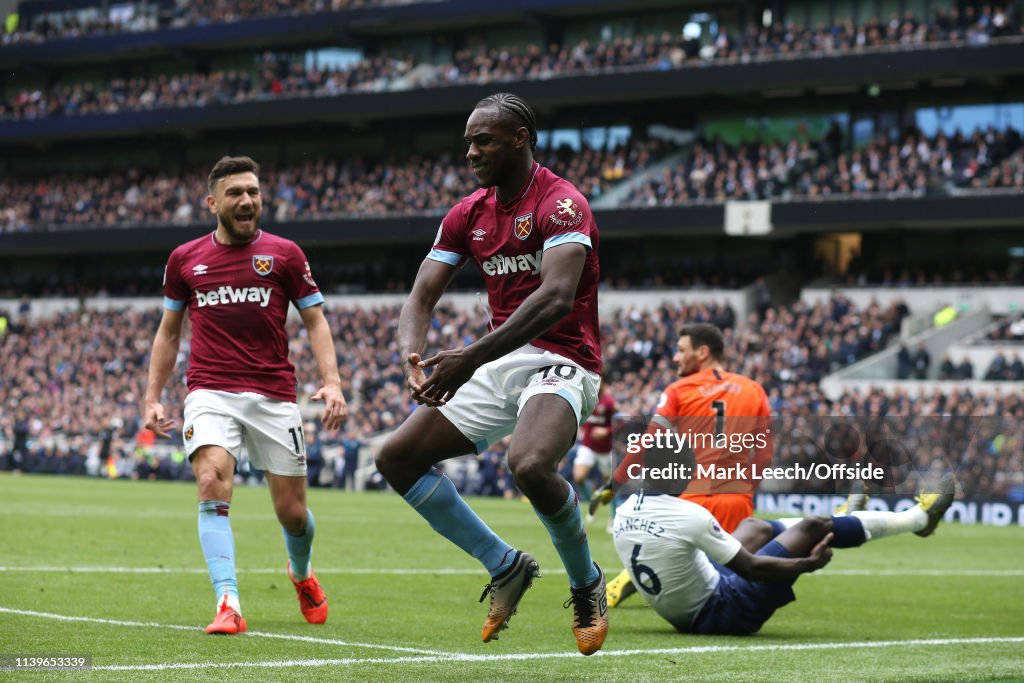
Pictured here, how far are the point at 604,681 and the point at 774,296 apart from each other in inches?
1475

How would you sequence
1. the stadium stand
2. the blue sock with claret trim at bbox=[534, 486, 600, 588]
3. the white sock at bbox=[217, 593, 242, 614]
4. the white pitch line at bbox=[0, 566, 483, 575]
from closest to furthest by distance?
the blue sock with claret trim at bbox=[534, 486, 600, 588]
the white sock at bbox=[217, 593, 242, 614]
the white pitch line at bbox=[0, 566, 483, 575]
the stadium stand

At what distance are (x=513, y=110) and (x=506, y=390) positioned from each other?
1303 mm

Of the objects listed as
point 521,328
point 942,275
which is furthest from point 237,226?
point 942,275

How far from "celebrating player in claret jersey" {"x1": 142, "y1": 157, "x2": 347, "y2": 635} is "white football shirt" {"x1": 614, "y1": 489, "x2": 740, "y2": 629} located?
1.98 metres

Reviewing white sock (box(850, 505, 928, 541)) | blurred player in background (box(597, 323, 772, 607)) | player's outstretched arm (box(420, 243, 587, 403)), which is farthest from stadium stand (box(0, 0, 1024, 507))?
player's outstretched arm (box(420, 243, 587, 403))

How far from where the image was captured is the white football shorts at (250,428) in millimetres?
8430

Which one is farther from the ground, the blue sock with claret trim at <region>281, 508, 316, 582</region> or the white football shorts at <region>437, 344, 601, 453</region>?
the white football shorts at <region>437, 344, 601, 453</region>

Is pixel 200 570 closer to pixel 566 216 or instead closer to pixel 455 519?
pixel 455 519

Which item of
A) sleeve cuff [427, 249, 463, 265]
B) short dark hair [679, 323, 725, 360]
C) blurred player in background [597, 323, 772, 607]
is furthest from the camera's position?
short dark hair [679, 323, 725, 360]

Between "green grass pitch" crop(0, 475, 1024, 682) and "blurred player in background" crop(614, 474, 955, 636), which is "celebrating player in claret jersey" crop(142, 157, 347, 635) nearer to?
"green grass pitch" crop(0, 475, 1024, 682)

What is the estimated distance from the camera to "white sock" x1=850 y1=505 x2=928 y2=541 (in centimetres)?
891

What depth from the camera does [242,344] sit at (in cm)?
869

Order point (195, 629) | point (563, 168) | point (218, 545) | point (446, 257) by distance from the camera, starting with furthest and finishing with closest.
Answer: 1. point (563, 168)
2. point (218, 545)
3. point (195, 629)
4. point (446, 257)

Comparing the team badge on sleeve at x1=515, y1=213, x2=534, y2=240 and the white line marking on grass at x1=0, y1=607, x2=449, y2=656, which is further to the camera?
the white line marking on grass at x1=0, y1=607, x2=449, y2=656
